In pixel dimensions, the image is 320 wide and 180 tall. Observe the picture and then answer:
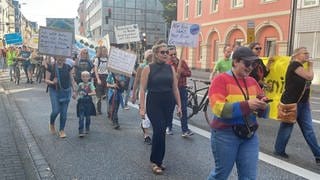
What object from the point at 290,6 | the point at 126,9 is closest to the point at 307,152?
the point at 290,6

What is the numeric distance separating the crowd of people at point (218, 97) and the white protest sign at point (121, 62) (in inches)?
5.7

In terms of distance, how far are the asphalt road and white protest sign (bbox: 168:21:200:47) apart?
1853mm

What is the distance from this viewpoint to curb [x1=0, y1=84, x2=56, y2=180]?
5.16 meters

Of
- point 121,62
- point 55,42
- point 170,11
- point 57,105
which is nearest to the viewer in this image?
point 57,105

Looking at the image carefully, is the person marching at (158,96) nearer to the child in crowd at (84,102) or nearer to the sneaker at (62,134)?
the child in crowd at (84,102)

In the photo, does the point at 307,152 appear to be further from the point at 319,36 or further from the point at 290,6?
the point at 290,6

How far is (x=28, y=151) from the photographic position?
20.5 ft

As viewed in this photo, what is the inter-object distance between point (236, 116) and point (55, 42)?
216 inches

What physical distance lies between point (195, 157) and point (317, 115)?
19.0ft

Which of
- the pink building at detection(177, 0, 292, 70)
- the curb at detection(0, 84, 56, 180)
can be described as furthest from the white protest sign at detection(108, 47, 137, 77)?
the pink building at detection(177, 0, 292, 70)

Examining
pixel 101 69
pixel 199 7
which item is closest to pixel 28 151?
pixel 101 69

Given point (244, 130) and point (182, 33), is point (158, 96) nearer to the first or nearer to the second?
point (244, 130)

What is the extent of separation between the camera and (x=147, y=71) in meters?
5.26

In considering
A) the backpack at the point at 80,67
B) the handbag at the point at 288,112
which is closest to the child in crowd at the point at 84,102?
the backpack at the point at 80,67
